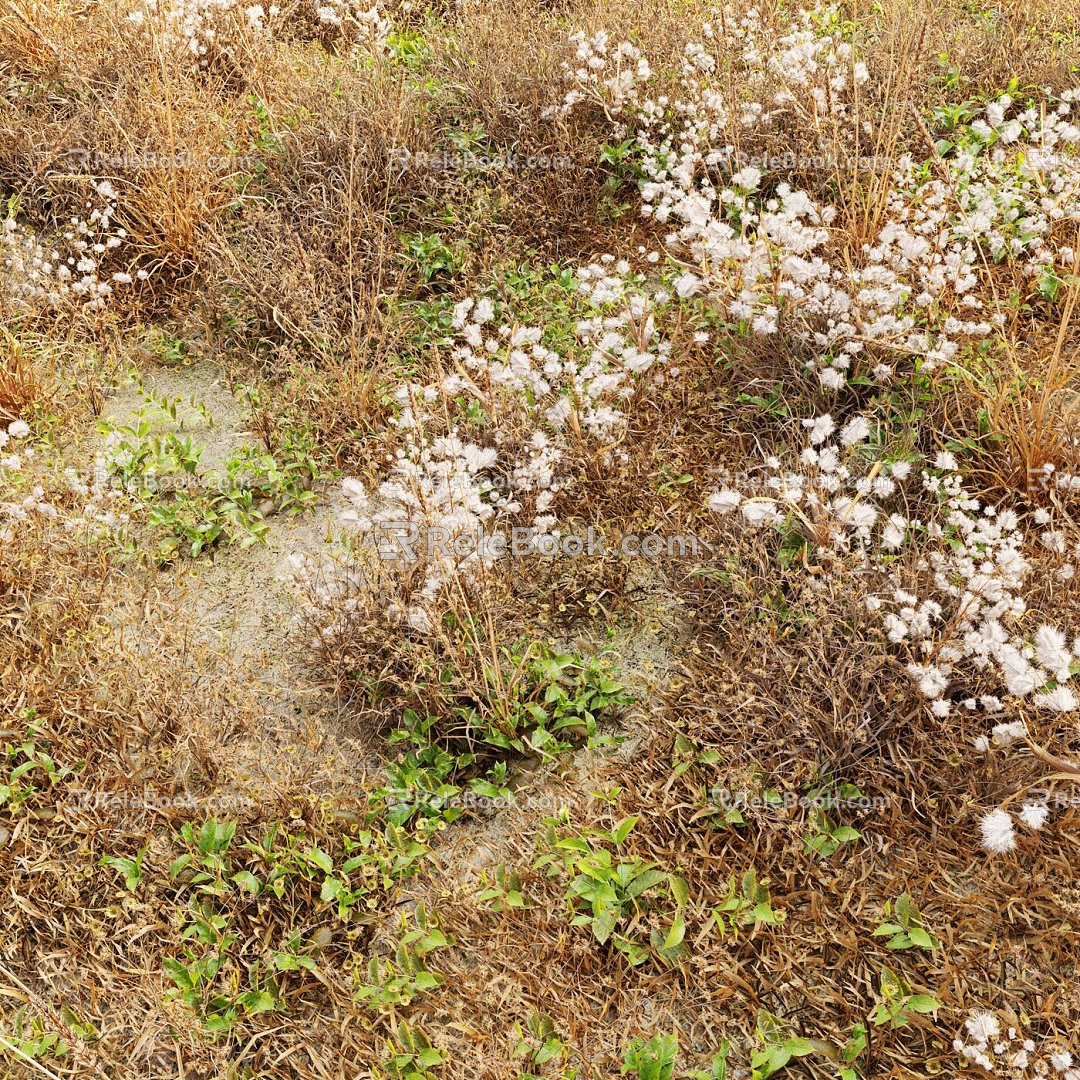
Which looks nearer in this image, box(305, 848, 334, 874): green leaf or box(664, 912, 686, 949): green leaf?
box(664, 912, 686, 949): green leaf

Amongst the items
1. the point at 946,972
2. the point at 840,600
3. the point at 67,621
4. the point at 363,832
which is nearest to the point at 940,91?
the point at 840,600

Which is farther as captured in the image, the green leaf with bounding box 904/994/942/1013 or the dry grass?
the dry grass

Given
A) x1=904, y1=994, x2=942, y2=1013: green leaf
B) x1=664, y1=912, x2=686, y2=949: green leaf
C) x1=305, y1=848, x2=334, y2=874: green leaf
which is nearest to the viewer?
x1=904, y1=994, x2=942, y2=1013: green leaf

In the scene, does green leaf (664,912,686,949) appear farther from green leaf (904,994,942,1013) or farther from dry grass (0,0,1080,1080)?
green leaf (904,994,942,1013)

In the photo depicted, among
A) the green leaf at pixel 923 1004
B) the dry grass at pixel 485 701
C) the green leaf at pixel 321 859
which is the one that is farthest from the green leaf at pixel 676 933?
the green leaf at pixel 321 859

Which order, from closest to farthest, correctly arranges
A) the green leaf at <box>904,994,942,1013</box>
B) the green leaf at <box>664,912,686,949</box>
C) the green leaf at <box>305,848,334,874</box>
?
the green leaf at <box>904,994,942,1013</box> → the green leaf at <box>664,912,686,949</box> → the green leaf at <box>305,848,334,874</box>

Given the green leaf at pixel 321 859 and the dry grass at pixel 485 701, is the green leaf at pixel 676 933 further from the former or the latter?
the green leaf at pixel 321 859

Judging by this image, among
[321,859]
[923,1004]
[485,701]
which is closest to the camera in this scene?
[923,1004]

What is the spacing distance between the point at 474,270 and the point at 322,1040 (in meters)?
3.55

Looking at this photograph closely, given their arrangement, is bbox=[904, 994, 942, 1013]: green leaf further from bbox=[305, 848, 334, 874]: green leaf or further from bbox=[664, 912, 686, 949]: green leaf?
bbox=[305, 848, 334, 874]: green leaf

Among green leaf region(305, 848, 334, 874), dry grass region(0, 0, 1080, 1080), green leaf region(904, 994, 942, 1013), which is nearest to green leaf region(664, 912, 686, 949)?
dry grass region(0, 0, 1080, 1080)

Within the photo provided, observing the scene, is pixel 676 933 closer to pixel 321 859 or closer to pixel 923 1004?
pixel 923 1004

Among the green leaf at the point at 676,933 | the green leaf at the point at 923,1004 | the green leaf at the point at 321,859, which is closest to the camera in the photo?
the green leaf at the point at 923,1004

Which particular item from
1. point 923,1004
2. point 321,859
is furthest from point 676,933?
point 321,859
